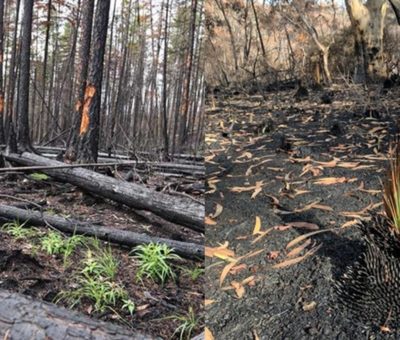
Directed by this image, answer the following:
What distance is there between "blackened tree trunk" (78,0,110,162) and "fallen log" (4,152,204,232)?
250 mm

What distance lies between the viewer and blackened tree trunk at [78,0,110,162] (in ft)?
6.20

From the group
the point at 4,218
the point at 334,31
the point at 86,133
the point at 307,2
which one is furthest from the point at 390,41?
the point at 4,218

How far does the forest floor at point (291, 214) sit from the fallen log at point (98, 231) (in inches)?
3.2

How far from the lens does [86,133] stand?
2059 mm

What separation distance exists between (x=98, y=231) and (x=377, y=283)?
2.46ft

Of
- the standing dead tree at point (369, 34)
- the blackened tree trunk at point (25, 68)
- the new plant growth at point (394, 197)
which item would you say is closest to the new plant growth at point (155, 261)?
the new plant growth at point (394, 197)

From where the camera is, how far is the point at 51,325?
791mm

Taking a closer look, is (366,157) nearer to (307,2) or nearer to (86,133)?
(86,133)

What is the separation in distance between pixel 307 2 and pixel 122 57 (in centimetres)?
160

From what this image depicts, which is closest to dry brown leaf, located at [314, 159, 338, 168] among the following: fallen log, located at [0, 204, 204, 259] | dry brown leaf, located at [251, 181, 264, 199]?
dry brown leaf, located at [251, 181, 264, 199]

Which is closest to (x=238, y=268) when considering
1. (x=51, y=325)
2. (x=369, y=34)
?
(x=51, y=325)

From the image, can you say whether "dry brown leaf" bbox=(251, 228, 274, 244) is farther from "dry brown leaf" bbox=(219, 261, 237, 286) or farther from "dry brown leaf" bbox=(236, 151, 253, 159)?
"dry brown leaf" bbox=(236, 151, 253, 159)

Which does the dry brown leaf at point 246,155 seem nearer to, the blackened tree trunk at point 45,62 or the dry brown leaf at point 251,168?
the dry brown leaf at point 251,168

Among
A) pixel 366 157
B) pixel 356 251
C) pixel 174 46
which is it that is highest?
pixel 174 46
